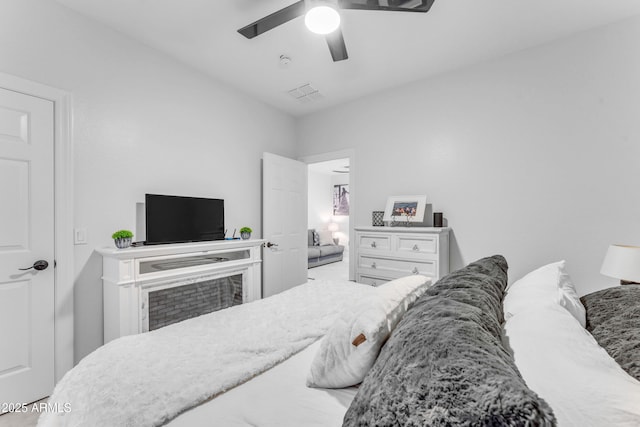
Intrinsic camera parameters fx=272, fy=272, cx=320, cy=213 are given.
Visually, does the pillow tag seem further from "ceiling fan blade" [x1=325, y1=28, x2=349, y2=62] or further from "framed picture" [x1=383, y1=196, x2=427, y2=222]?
"framed picture" [x1=383, y1=196, x2=427, y2=222]

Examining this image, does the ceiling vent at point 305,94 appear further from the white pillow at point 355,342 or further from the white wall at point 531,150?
the white pillow at point 355,342

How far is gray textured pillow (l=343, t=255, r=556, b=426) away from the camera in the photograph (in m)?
0.36

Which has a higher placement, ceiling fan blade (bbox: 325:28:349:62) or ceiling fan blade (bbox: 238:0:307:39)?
ceiling fan blade (bbox: 238:0:307:39)

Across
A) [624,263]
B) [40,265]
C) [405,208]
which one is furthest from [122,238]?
[624,263]

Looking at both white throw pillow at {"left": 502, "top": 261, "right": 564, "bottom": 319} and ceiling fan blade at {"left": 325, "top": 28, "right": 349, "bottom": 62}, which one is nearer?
white throw pillow at {"left": 502, "top": 261, "right": 564, "bottom": 319}

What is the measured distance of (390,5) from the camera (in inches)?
66.1

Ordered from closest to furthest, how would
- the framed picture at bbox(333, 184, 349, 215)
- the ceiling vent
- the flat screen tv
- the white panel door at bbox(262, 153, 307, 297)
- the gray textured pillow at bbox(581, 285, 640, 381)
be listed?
the gray textured pillow at bbox(581, 285, 640, 381) < the flat screen tv < the ceiling vent < the white panel door at bbox(262, 153, 307, 297) < the framed picture at bbox(333, 184, 349, 215)

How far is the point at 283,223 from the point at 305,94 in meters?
1.73

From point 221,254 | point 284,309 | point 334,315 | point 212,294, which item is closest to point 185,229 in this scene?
point 221,254

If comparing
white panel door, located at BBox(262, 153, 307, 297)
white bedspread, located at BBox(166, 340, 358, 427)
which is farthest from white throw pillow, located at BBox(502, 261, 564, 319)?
white panel door, located at BBox(262, 153, 307, 297)

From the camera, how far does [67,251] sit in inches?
81.7

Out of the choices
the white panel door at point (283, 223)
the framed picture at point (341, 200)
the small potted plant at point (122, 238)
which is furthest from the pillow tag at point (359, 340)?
the framed picture at point (341, 200)

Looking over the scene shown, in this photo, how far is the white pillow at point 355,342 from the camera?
876 millimetres

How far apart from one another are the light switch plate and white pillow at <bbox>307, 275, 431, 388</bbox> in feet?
7.28
